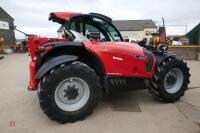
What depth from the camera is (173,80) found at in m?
4.62

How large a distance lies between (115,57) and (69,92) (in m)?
1.00

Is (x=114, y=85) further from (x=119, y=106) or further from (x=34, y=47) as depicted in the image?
(x=34, y=47)

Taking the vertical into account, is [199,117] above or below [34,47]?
below

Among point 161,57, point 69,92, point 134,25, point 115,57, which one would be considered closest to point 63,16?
point 115,57

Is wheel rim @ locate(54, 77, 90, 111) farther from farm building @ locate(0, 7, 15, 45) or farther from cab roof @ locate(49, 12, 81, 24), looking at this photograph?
farm building @ locate(0, 7, 15, 45)

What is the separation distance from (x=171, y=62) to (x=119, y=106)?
1.40 m

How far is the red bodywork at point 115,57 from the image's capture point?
12.1ft

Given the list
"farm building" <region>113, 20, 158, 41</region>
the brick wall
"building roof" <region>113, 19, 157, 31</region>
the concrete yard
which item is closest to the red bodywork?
the concrete yard

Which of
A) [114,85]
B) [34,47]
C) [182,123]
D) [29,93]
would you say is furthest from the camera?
[29,93]

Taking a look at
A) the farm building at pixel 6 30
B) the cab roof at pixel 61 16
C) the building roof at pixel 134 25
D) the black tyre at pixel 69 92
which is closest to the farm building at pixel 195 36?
the building roof at pixel 134 25

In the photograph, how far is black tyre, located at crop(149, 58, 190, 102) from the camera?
431cm

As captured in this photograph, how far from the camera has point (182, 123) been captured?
3.40m

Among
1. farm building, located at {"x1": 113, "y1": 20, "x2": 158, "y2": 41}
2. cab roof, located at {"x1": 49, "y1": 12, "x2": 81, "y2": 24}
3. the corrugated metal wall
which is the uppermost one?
farm building, located at {"x1": 113, "y1": 20, "x2": 158, "y2": 41}

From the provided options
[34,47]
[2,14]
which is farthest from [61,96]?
[2,14]
